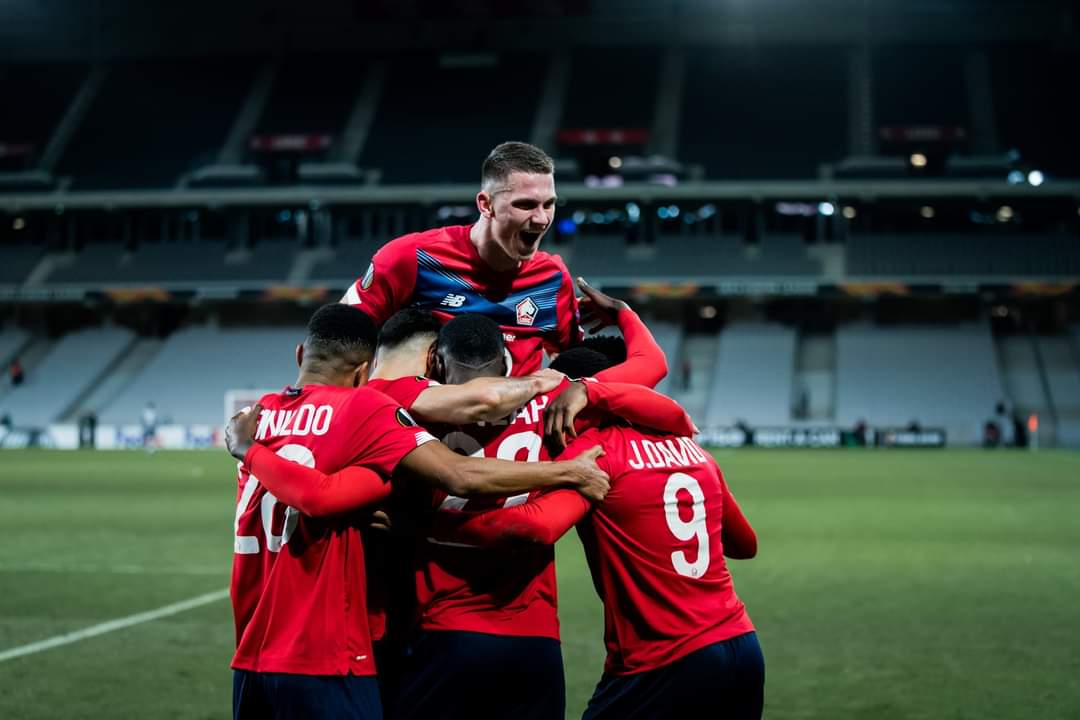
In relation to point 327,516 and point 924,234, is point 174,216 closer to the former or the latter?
point 924,234

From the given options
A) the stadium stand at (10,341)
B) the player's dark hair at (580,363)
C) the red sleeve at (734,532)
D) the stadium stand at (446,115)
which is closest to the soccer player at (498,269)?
the player's dark hair at (580,363)

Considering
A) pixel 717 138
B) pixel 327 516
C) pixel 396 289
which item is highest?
pixel 717 138

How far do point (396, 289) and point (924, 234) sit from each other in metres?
51.9

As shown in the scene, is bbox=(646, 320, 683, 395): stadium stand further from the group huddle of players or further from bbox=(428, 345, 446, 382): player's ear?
the group huddle of players

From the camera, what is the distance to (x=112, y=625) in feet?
33.6

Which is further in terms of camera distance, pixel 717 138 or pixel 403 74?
pixel 403 74

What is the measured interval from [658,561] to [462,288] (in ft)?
6.17

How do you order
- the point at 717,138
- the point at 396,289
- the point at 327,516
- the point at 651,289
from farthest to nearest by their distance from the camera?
the point at 717,138
the point at 651,289
the point at 396,289
the point at 327,516

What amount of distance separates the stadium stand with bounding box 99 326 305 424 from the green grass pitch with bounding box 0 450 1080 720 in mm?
25873

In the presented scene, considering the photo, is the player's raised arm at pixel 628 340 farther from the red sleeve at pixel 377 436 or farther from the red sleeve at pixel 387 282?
the red sleeve at pixel 377 436

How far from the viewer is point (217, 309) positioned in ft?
187

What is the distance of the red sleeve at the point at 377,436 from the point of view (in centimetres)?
419

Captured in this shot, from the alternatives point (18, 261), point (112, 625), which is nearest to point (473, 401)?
point (112, 625)

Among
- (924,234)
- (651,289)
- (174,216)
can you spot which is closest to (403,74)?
(174,216)
